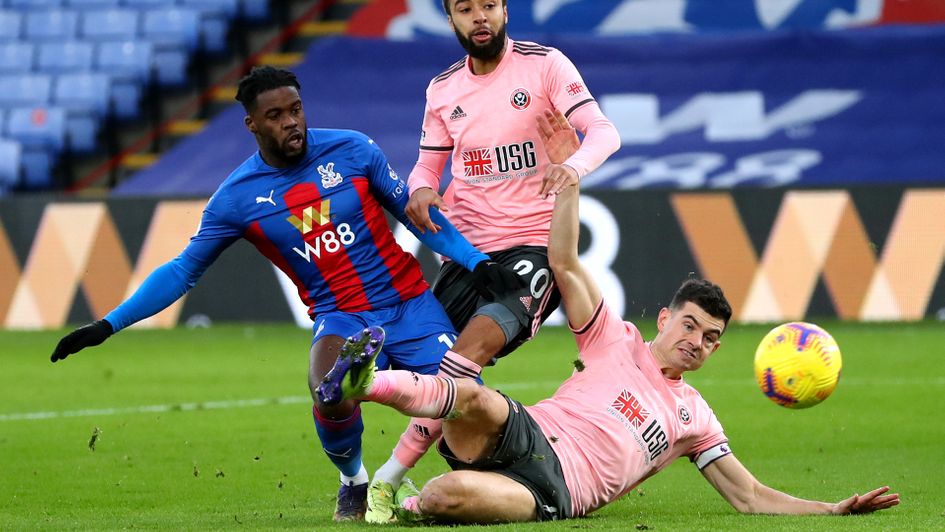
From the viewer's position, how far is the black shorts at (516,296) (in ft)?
21.6

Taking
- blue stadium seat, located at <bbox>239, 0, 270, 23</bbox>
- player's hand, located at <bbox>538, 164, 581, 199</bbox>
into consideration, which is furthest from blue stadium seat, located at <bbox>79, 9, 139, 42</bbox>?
player's hand, located at <bbox>538, 164, 581, 199</bbox>

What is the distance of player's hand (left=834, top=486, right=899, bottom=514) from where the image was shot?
5984mm

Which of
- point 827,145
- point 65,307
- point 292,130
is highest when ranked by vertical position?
point 292,130

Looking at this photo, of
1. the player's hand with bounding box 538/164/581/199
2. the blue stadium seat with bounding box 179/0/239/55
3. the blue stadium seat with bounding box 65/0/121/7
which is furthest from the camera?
the blue stadium seat with bounding box 65/0/121/7

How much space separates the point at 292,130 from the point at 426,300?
97 centimetres

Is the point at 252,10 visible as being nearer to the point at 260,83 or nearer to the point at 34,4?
the point at 34,4

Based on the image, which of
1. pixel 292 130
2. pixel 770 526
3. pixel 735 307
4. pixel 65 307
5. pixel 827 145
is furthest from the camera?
pixel 827 145

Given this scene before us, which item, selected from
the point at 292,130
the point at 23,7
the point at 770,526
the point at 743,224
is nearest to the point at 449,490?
the point at 770,526

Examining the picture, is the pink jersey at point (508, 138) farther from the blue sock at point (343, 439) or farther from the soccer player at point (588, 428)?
the blue sock at point (343, 439)

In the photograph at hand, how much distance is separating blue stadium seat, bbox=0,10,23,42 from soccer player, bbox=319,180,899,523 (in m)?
17.3

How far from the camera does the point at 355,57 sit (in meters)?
20.4

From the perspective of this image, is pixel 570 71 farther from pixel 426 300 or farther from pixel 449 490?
pixel 449 490

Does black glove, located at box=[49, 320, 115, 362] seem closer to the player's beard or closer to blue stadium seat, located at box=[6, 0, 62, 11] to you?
the player's beard

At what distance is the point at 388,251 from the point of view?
6.98 metres
